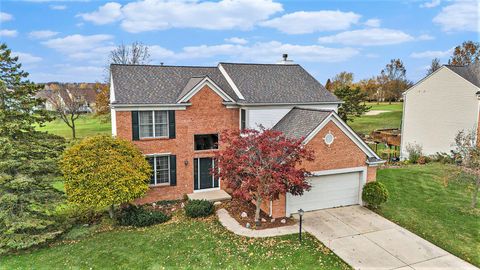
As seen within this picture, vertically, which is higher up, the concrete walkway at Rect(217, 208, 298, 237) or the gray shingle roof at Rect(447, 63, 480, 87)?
the gray shingle roof at Rect(447, 63, 480, 87)

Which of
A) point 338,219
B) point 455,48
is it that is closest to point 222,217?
point 338,219

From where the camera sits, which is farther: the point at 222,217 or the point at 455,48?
the point at 455,48

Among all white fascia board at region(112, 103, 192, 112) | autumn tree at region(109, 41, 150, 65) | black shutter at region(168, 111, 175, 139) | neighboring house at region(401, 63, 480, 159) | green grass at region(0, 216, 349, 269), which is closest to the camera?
green grass at region(0, 216, 349, 269)

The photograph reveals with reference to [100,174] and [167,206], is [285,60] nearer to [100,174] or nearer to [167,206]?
[167,206]

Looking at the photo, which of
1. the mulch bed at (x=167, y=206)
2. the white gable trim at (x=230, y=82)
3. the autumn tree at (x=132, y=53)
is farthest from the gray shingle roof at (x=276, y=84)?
the autumn tree at (x=132, y=53)

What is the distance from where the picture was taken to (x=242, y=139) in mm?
13867

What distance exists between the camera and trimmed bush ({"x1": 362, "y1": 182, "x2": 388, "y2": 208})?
15422mm

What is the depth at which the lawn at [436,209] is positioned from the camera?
12406 mm

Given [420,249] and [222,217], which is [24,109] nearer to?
[222,217]

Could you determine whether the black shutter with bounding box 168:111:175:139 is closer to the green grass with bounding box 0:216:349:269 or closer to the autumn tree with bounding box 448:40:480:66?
the green grass with bounding box 0:216:349:269

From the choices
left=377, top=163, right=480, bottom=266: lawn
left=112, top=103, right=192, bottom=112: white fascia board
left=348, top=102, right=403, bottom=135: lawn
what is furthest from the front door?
left=348, top=102, right=403, bottom=135: lawn

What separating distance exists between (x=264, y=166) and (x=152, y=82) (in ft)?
31.1

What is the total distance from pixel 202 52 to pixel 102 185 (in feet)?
66.7

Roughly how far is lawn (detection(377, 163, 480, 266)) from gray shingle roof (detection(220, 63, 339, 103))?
7.34m
